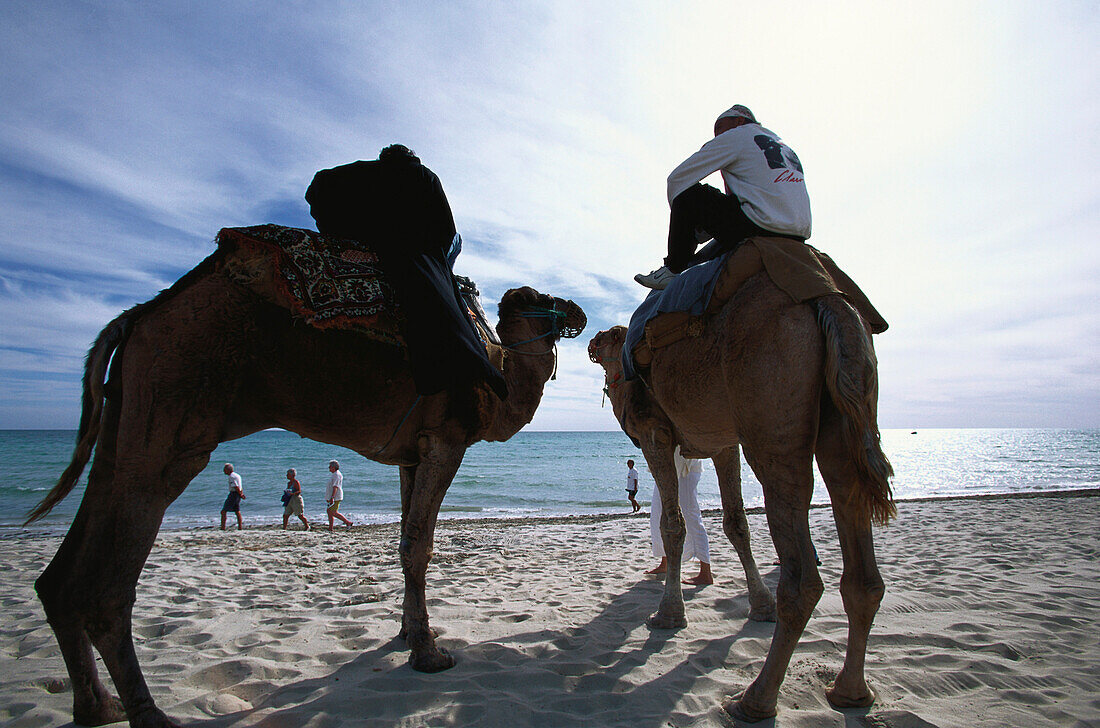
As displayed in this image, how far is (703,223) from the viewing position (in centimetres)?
343

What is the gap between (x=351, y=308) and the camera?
2.94m

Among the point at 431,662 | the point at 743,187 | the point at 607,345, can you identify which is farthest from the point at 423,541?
the point at 607,345

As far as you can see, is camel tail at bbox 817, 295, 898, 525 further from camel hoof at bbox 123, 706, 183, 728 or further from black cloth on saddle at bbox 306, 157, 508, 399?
camel hoof at bbox 123, 706, 183, 728

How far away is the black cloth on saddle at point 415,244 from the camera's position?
3205mm

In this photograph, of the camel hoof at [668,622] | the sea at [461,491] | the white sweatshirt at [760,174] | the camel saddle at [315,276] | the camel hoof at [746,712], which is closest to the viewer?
the camel hoof at [746,712]

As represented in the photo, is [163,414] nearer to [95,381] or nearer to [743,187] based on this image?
[95,381]

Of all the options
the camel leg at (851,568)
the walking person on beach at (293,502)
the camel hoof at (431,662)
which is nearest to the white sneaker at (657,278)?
the camel leg at (851,568)

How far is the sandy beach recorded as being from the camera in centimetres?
281

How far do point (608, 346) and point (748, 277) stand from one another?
323 cm

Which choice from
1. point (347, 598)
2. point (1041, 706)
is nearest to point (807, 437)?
point (1041, 706)

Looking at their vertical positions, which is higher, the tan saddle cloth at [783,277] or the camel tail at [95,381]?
the tan saddle cloth at [783,277]

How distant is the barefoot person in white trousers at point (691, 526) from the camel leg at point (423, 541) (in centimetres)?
282

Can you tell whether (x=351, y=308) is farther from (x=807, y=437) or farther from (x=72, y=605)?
(x=807, y=437)

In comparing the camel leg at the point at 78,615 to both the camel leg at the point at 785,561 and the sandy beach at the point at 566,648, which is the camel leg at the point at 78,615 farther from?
the camel leg at the point at 785,561
